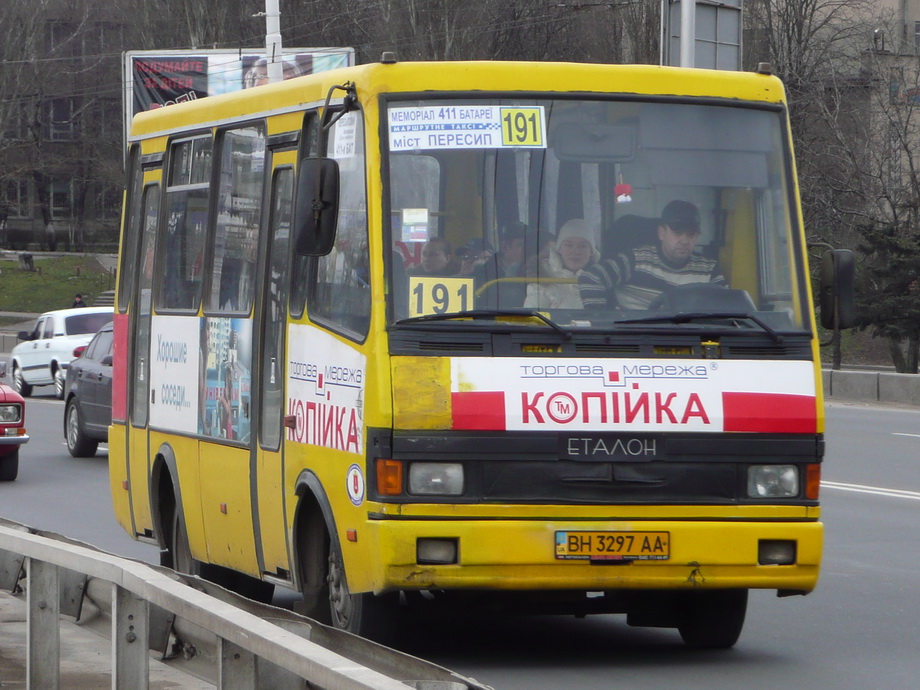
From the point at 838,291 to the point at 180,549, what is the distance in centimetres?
399

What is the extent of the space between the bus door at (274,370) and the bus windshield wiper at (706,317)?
1.77 m

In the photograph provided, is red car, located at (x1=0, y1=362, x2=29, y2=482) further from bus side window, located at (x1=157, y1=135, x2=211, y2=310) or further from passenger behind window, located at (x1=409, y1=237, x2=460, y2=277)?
passenger behind window, located at (x1=409, y1=237, x2=460, y2=277)

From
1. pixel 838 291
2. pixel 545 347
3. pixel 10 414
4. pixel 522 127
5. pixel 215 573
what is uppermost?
pixel 522 127

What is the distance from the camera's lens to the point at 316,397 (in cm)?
800

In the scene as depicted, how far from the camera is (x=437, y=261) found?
24.7 ft

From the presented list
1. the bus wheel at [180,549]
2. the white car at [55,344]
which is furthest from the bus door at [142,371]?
the white car at [55,344]

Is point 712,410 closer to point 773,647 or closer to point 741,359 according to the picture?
point 741,359

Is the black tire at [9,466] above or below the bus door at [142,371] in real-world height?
below

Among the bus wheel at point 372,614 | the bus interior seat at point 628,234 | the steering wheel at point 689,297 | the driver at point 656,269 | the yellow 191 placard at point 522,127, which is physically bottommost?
the bus wheel at point 372,614

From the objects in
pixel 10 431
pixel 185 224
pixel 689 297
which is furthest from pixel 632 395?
pixel 10 431

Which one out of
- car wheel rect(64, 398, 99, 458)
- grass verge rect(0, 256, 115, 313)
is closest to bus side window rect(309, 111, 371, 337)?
car wheel rect(64, 398, 99, 458)

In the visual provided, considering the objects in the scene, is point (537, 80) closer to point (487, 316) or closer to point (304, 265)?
point (487, 316)

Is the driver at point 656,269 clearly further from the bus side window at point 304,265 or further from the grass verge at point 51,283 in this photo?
the grass verge at point 51,283

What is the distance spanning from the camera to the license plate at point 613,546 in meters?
7.35
